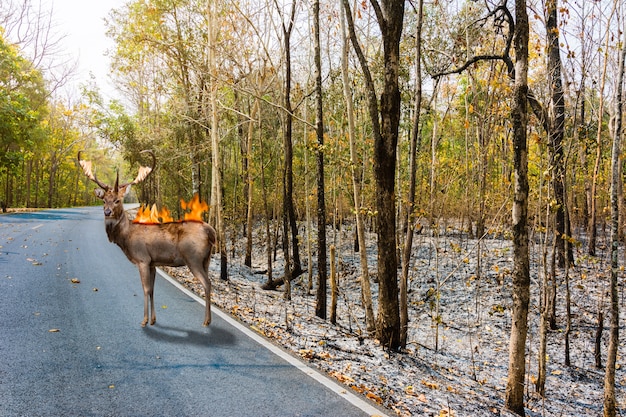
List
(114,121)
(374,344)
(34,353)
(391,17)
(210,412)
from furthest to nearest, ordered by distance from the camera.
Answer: (114,121) < (374,344) < (391,17) < (34,353) < (210,412)

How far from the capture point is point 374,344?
662 cm

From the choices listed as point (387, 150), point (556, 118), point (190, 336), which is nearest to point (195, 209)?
point (190, 336)

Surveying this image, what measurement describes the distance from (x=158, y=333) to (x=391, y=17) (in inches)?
219

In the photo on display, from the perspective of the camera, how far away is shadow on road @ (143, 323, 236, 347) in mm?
5387

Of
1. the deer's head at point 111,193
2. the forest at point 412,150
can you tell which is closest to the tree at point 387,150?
the forest at point 412,150

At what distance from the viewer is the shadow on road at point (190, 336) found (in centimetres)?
539

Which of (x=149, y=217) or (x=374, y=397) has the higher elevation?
(x=149, y=217)

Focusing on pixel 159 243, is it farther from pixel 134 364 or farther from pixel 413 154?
pixel 413 154

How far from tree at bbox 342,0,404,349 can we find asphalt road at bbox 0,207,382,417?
1.97 metres

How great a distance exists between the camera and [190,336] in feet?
18.3

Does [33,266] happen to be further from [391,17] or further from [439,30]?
[439,30]

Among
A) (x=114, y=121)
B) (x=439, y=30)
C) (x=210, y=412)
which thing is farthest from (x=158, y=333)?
(x=114, y=121)

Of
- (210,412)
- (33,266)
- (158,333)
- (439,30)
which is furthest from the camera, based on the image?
(439,30)

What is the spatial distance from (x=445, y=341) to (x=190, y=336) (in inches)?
287
